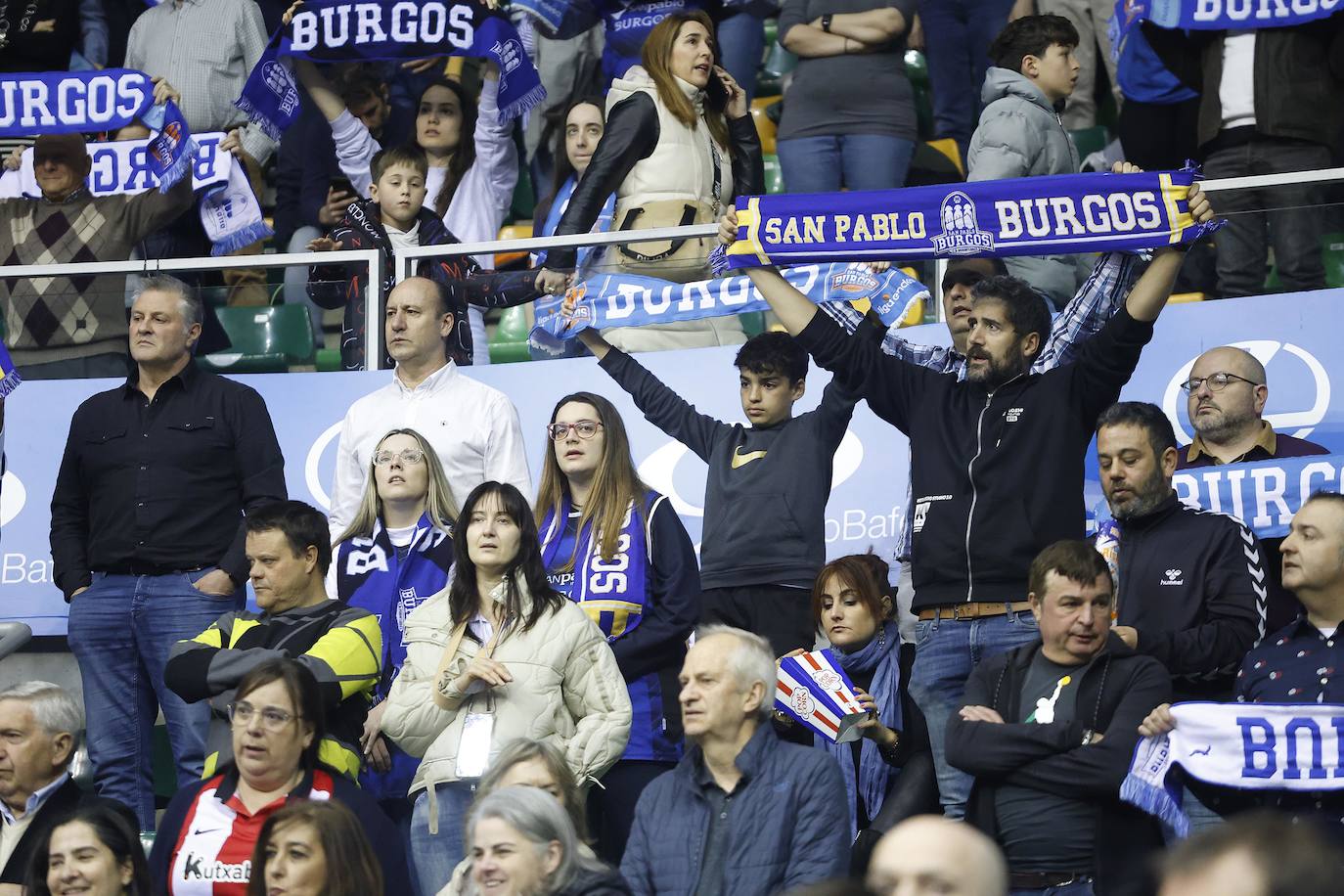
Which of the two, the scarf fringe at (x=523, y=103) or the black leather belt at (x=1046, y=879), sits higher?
the scarf fringe at (x=523, y=103)

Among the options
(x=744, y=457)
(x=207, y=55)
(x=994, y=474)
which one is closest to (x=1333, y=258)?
(x=994, y=474)

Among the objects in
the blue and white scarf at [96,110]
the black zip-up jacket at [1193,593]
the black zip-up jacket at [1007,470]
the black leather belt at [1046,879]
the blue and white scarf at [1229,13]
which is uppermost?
the blue and white scarf at [1229,13]

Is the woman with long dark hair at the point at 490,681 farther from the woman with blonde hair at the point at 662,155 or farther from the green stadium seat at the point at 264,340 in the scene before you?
the green stadium seat at the point at 264,340

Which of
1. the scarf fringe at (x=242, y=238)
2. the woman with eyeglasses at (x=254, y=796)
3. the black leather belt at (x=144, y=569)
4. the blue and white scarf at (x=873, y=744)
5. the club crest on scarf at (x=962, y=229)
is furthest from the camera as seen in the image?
the scarf fringe at (x=242, y=238)

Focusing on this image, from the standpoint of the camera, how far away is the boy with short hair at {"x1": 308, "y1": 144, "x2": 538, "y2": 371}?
8.37m

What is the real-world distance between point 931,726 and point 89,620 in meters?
3.13

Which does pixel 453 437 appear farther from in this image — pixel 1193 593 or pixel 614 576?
pixel 1193 593

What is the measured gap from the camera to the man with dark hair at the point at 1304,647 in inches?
216

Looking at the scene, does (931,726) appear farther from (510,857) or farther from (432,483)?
(432,483)

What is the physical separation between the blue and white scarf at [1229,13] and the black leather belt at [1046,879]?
445 centimetres

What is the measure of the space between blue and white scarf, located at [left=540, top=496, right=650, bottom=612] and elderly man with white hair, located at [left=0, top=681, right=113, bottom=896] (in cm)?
171

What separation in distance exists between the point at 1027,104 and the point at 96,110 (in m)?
4.10

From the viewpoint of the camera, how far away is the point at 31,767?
21.0 feet

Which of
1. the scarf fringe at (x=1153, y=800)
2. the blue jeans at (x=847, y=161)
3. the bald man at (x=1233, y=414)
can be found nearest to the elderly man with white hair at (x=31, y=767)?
the scarf fringe at (x=1153, y=800)
